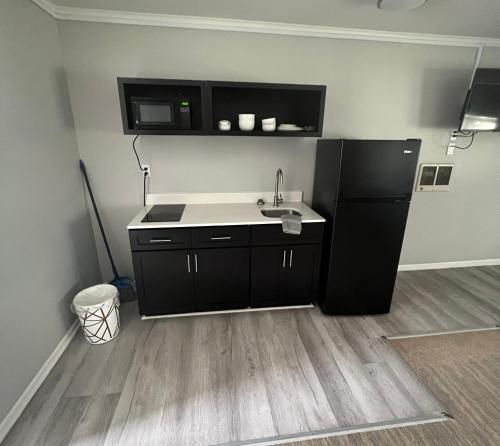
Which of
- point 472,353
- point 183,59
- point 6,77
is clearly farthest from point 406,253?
point 6,77

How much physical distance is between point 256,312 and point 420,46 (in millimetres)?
2902

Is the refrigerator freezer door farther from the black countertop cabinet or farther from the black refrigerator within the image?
the black countertop cabinet

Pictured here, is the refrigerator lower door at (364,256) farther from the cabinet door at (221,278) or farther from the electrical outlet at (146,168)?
the electrical outlet at (146,168)

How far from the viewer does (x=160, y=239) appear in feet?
6.58

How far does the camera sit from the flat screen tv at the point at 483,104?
2.29 m

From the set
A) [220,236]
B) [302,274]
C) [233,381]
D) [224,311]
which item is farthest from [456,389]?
[220,236]

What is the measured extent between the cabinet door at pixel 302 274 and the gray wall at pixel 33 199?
70.3 inches

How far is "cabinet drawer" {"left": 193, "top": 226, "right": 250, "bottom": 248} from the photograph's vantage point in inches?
80.9

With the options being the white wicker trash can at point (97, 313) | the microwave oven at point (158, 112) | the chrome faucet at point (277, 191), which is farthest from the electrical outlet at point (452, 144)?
the white wicker trash can at point (97, 313)

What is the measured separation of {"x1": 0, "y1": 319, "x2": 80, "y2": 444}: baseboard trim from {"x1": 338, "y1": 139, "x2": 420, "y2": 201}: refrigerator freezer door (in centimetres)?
236

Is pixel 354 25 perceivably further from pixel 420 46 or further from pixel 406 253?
pixel 406 253

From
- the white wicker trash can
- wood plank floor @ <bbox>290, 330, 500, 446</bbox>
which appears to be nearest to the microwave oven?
the white wicker trash can

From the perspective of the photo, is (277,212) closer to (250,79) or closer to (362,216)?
(362,216)

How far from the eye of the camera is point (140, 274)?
2080 millimetres
